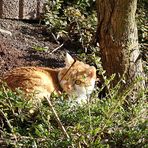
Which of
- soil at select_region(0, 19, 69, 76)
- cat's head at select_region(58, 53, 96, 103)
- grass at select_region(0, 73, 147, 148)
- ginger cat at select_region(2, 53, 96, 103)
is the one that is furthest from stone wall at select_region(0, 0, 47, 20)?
grass at select_region(0, 73, 147, 148)

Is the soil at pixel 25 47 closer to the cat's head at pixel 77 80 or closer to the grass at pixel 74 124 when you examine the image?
the cat's head at pixel 77 80

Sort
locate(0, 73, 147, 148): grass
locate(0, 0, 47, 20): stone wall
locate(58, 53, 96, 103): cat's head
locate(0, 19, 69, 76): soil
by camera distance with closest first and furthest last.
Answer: locate(0, 73, 147, 148): grass < locate(58, 53, 96, 103): cat's head < locate(0, 19, 69, 76): soil < locate(0, 0, 47, 20): stone wall

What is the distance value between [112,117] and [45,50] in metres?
2.28

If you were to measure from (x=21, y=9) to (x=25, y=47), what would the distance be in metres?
0.86

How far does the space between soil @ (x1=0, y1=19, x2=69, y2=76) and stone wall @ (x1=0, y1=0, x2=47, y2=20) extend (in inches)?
3.7

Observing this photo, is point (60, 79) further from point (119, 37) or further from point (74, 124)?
point (74, 124)

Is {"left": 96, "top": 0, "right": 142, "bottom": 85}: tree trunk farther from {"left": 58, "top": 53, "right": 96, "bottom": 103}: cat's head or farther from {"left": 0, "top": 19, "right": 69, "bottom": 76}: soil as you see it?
{"left": 0, "top": 19, "right": 69, "bottom": 76}: soil

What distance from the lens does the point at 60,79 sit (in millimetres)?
3857

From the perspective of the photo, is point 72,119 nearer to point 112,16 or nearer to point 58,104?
point 58,104

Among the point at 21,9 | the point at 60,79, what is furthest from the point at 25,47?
the point at 60,79

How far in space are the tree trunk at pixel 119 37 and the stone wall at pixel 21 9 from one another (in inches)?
80.0

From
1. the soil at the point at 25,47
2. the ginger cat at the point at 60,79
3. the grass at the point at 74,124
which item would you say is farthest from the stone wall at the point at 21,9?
the grass at the point at 74,124

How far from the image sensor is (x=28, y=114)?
3.00 meters

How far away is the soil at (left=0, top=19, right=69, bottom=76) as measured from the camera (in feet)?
15.6
